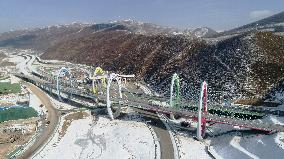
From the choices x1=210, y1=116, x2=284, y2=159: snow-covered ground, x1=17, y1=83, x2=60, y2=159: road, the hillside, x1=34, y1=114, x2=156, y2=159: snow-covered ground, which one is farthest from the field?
x1=210, y1=116, x2=284, y2=159: snow-covered ground

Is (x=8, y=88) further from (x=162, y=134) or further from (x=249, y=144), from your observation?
(x=249, y=144)

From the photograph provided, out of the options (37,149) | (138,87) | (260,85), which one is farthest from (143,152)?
(138,87)

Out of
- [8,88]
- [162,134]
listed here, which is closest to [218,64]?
[162,134]

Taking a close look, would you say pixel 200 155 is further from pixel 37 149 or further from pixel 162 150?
pixel 37 149

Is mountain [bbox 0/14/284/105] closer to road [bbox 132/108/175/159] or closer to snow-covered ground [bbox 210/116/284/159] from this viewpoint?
road [bbox 132/108/175/159]

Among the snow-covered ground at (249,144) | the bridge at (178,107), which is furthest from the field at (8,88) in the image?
the snow-covered ground at (249,144)
